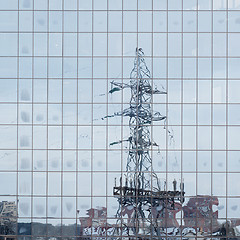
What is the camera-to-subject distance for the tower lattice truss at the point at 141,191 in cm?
1114

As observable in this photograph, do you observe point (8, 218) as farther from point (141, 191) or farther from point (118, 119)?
point (118, 119)

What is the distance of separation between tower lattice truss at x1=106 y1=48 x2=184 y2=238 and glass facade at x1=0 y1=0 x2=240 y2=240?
4cm

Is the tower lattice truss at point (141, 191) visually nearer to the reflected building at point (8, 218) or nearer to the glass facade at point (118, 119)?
the glass facade at point (118, 119)

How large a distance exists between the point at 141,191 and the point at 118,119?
2772 mm

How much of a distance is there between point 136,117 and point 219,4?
5218 mm

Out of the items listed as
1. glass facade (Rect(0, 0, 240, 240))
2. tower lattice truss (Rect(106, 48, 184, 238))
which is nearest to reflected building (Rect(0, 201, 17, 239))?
glass facade (Rect(0, 0, 240, 240))

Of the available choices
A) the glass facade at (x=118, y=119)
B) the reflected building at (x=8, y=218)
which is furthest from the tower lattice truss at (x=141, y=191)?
the reflected building at (x=8, y=218)

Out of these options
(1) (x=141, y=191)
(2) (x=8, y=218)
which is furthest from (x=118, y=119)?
(2) (x=8, y=218)

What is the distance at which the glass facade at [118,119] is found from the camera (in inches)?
439

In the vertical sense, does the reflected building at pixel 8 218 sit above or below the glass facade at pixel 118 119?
below

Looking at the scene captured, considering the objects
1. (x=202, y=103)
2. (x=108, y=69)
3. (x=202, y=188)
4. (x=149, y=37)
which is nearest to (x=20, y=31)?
(x=108, y=69)

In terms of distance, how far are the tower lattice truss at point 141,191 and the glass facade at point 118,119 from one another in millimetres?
37

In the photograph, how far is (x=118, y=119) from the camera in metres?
11.2

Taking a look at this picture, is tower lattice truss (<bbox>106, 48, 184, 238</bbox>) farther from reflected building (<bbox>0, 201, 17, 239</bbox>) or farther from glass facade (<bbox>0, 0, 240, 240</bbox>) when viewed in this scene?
reflected building (<bbox>0, 201, 17, 239</bbox>)
